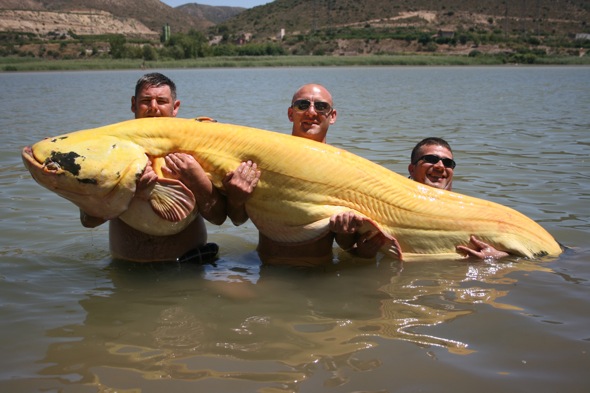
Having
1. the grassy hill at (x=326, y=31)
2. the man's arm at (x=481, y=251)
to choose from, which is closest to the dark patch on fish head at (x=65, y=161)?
the man's arm at (x=481, y=251)

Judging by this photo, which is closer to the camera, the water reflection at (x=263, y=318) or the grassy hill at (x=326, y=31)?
the water reflection at (x=263, y=318)

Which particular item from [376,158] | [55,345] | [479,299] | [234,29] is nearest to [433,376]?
[479,299]

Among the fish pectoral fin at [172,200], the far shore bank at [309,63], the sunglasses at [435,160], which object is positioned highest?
the sunglasses at [435,160]

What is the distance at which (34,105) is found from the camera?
65.5ft

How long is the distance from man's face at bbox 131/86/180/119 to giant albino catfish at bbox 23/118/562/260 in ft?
1.43

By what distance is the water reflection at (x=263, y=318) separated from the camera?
3037mm

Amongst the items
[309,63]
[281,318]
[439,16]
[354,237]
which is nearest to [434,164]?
[354,237]

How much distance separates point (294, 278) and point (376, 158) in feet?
17.4

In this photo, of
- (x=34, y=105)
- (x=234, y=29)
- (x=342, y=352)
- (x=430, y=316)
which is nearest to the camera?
(x=342, y=352)

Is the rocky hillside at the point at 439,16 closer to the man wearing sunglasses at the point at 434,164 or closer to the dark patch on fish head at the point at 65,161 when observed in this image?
the man wearing sunglasses at the point at 434,164

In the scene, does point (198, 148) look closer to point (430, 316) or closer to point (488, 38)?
point (430, 316)

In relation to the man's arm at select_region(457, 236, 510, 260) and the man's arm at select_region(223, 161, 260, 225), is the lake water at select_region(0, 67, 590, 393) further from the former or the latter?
the man's arm at select_region(223, 161, 260, 225)

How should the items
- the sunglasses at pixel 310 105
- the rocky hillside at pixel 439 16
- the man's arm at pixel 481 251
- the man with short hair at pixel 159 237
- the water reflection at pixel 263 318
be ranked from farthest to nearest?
the rocky hillside at pixel 439 16 < the sunglasses at pixel 310 105 < the man's arm at pixel 481 251 < the man with short hair at pixel 159 237 < the water reflection at pixel 263 318

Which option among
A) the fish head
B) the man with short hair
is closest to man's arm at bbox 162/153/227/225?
the man with short hair
